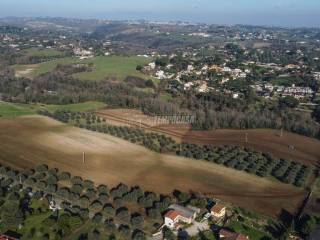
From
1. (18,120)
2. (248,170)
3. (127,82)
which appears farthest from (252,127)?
(127,82)

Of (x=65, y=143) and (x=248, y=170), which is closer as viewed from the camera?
(x=248, y=170)

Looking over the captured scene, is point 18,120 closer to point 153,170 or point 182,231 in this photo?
point 153,170

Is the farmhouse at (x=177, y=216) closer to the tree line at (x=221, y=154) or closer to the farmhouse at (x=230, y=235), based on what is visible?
the farmhouse at (x=230, y=235)

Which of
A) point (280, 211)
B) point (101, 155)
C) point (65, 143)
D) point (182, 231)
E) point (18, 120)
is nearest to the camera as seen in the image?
point (182, 231)

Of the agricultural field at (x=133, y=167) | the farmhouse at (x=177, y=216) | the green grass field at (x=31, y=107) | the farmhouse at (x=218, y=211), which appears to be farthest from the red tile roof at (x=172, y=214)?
the green grass field at (x=31, y=107)

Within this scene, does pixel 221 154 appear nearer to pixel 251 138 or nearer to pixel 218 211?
pixel 251 138
